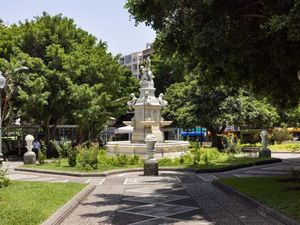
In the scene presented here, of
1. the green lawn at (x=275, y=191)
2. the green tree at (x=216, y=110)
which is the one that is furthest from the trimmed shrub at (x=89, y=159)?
the green tree at (x=216, y=110)

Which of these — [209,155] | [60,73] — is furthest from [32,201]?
[60,73]

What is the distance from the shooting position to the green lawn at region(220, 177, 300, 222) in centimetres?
935

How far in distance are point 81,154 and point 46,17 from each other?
1703cm

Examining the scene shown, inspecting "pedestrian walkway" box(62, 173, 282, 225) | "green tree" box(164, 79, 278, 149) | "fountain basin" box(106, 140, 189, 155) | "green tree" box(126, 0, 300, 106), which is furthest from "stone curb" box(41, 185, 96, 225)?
"green tree" box(164, 79, 278, 149)

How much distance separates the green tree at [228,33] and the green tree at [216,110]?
71.5 ft

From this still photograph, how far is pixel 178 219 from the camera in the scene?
962 cm

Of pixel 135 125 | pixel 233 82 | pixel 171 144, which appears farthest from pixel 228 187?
pixel 135 125

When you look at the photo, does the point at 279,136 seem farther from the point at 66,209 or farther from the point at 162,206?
the point at 66,209

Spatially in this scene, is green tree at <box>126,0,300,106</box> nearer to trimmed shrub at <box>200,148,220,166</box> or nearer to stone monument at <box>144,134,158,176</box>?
stone monument at <box>144,134,158,176</box>

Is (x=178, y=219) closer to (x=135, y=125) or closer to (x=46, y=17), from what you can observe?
(x=135, y=125)

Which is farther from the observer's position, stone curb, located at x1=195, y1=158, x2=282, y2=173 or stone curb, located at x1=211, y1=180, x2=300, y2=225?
stone curb, located at x1=195, y1=158, x2=282, y2=173

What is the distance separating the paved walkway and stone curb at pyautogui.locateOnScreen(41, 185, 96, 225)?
0.13 meters

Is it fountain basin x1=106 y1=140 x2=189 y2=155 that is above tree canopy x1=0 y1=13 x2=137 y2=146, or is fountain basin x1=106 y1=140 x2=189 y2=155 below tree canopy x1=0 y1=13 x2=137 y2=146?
below

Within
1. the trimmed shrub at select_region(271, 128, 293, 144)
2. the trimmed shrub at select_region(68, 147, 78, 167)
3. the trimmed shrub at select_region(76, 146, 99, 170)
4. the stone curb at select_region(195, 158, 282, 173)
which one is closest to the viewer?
the stone curb at select_region(195, 158, 282, 173)
